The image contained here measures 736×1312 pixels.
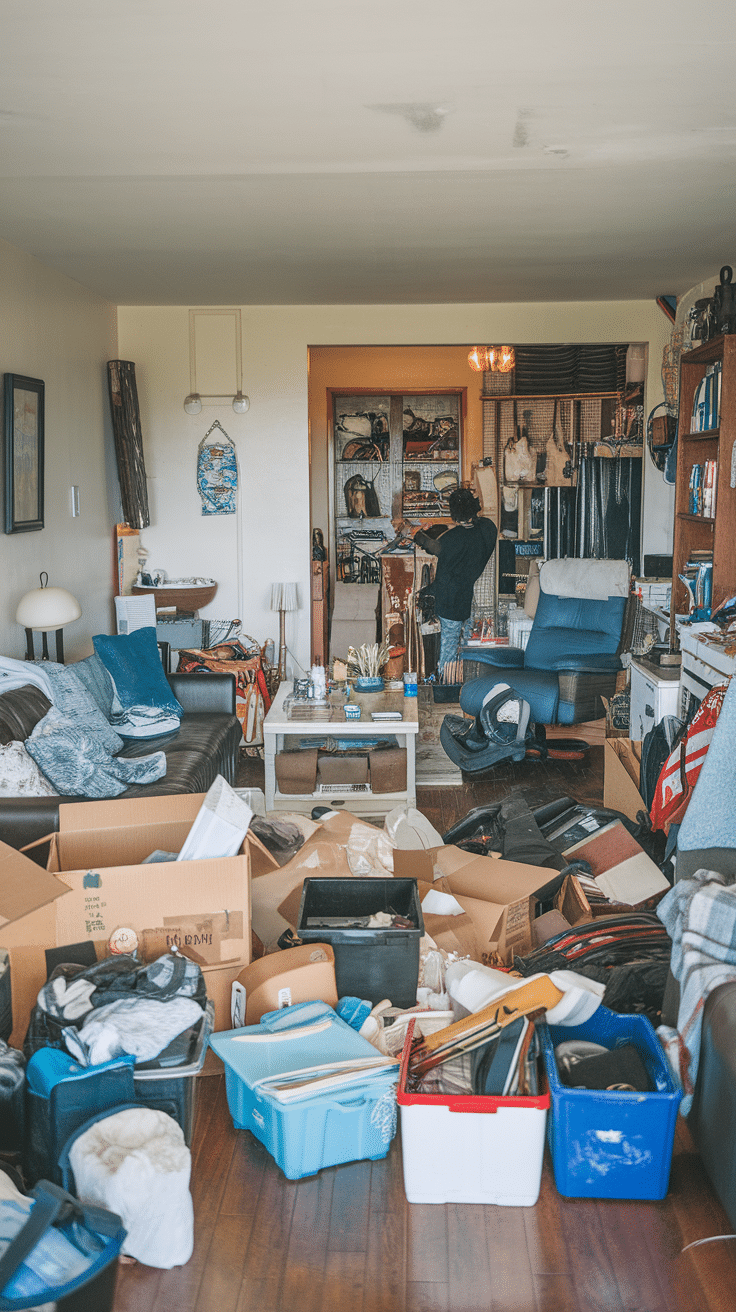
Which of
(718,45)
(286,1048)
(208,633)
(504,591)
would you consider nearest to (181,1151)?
(286,1048)

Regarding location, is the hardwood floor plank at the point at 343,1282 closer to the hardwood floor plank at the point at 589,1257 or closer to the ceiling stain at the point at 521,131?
the hardwood floor plank at the point at 589,1257

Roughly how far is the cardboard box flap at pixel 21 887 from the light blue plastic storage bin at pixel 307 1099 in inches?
19.9

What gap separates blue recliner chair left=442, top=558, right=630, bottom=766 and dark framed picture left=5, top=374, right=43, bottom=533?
2552 mm

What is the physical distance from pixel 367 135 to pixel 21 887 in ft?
8.81

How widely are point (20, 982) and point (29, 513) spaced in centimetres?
346

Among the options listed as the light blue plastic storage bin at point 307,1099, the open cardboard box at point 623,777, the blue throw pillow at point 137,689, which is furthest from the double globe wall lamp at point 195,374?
the light blue plastic storage bin at point 307,1099

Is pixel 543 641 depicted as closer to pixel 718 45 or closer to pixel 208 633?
pixel 208 633

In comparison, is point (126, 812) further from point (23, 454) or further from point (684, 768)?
point (23, 454)

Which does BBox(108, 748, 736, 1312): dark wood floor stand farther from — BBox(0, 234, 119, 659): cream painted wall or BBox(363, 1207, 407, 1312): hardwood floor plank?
BBox(0, 234, 119, 659): cream painted wall

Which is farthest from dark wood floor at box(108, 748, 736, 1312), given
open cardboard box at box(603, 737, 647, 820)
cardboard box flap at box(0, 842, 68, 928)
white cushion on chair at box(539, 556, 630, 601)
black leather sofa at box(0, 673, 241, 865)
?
white cushion on chair at box(539, 556, 630, 601)

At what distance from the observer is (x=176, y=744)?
184 inches

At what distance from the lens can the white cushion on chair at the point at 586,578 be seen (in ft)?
20.4

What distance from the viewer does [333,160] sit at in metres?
3.75

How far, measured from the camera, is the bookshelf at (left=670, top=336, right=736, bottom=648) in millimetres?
4496
